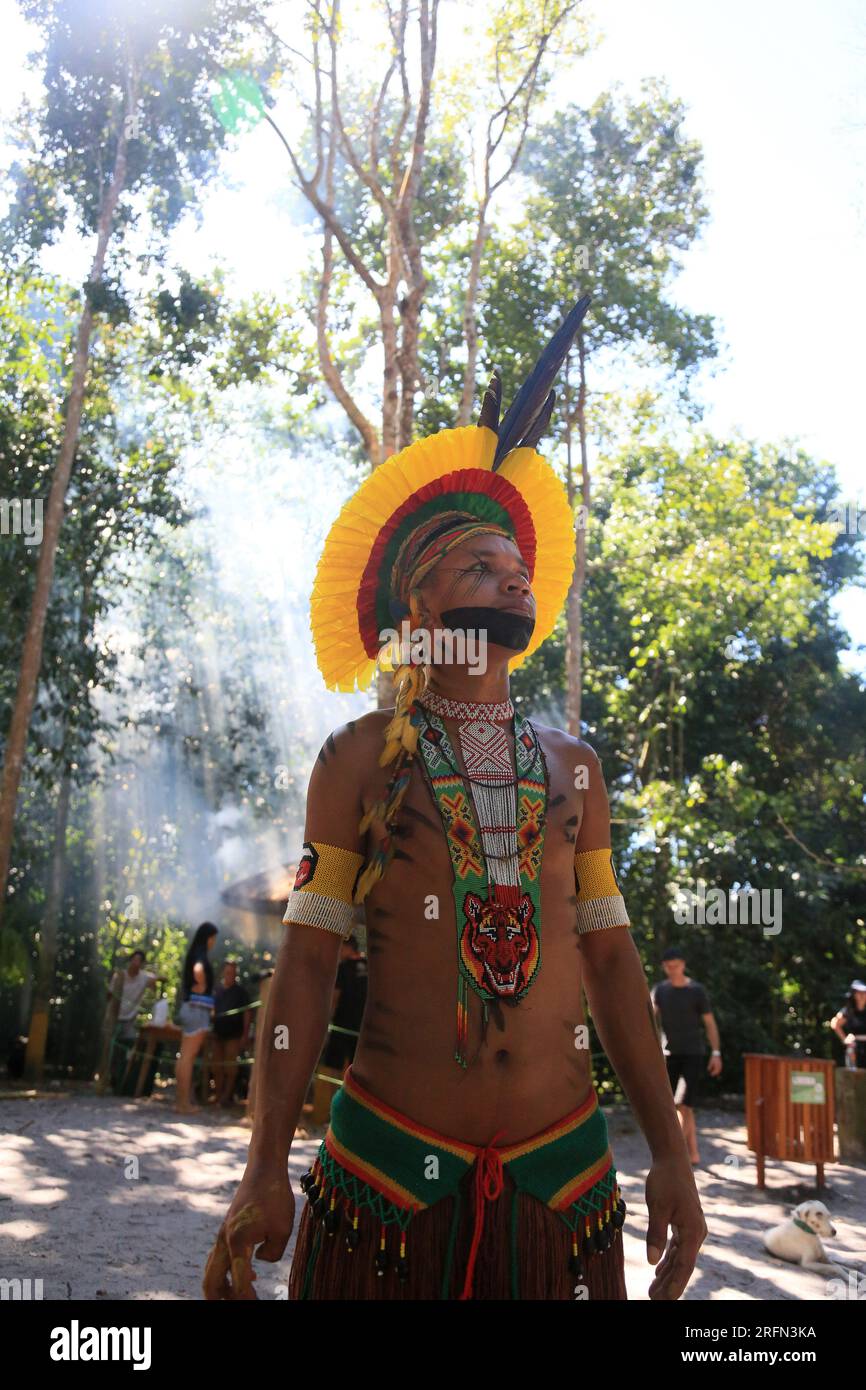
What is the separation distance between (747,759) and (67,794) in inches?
450

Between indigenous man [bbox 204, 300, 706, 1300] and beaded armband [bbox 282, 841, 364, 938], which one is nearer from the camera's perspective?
indigenous man [bbox 204, 300, 706, 1300]

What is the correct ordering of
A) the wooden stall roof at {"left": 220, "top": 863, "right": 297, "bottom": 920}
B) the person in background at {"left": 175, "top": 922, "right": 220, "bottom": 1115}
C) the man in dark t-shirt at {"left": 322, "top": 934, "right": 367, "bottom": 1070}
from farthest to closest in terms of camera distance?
the wooden stall roof at {"left": 220, "top": 863, "right": 297, "bottom": 920}, the person in background at {"left": 175, "top": 922, "right": 220, "bottom": 1115}, the man in dark t-shirt at {"left": 322, "top": 934, "right": 367, "bottom": 1070}

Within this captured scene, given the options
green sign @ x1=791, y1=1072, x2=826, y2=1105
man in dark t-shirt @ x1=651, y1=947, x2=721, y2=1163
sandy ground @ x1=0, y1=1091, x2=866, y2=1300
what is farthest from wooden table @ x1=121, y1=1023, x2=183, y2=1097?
green sign @ x1=791, y1=1072, x2=826, y2=1105

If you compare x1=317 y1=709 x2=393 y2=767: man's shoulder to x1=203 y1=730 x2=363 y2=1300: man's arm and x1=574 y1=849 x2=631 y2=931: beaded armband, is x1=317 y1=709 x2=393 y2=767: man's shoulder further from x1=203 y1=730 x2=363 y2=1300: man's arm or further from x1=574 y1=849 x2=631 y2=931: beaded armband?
x1=574 y1=849 x2=631 y2=931: beaded armband

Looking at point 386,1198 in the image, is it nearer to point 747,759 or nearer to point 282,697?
point 747,759

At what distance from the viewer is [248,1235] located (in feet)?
6.74

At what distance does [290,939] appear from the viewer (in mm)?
2322

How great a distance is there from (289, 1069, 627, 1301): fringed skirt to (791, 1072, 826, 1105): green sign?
288 inches

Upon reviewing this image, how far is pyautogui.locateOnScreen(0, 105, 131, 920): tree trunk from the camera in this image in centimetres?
1267

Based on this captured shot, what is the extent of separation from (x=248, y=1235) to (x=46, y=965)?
16000mm

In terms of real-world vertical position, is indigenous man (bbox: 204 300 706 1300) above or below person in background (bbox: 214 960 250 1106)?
above

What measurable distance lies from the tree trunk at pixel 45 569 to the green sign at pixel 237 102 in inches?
43.0

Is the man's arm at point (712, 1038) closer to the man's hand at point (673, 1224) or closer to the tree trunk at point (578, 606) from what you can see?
the tree trunk at point (578, 606)

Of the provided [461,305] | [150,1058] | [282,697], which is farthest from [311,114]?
[282,697]
